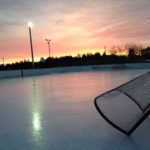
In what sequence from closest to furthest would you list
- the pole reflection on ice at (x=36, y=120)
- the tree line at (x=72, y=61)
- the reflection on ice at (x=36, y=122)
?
the pole reflection on ice at (x=36, y=120)
the reflection on ice at (x=36, y=122)
the tree line at (x=72, y=61)

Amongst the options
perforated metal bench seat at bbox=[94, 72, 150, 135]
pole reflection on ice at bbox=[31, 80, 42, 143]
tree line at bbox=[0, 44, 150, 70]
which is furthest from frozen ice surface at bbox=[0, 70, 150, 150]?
tree line at bbox=[0, 44, 150, 70]

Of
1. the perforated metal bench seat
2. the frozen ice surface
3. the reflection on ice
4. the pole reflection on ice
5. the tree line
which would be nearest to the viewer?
the frozen ice surface

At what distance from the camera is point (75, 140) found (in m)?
4.96

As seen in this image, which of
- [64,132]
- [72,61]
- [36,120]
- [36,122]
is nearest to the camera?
[64,132]

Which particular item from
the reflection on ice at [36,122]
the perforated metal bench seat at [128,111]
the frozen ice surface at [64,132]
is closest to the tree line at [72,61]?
the reflection on ice at [36,122]

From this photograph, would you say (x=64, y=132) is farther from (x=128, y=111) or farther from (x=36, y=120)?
(x=128, y=111)

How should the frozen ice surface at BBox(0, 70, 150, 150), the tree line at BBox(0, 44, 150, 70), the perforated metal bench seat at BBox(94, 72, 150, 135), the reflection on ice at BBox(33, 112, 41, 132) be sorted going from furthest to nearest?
the tree line at BBox(0, 44, 150, 70) < the reflection on ice at BBox(33, 112, 41, 132) < the perforated metal bench seat at BBox(94, 72, 150, 135) < the frozen ice surface at BBox(0, 70, 150, 150)

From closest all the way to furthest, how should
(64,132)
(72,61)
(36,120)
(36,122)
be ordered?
(64,132) → (36,122) → (36,120) → (72,61)

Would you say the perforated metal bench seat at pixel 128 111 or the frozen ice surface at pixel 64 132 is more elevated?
the perforated metal bench seat at pixel 128 111

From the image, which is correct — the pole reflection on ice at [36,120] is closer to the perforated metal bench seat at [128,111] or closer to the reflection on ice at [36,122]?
the reflection on ice at [36,122]

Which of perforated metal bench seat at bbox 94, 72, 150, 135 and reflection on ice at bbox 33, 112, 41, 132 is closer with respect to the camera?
perforated metal bench seat at bbox 94, 72, 150, 135

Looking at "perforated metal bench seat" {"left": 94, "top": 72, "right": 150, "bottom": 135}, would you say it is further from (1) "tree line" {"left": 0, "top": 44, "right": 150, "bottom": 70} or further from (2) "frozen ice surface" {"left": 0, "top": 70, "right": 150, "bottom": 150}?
(1) "tree line" {"left": 0, "top": 44, "right": 150, "bottom": 70}

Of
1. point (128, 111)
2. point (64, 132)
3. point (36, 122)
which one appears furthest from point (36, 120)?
point (128, 111)

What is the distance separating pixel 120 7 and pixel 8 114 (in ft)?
61.0
